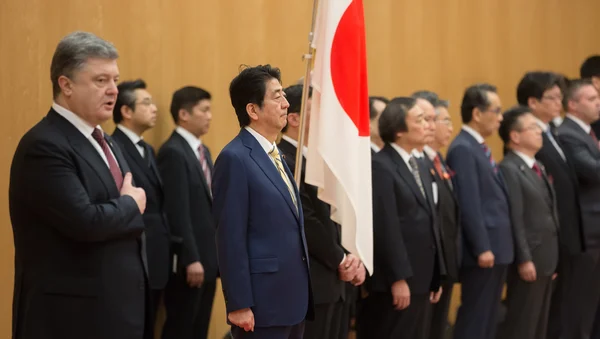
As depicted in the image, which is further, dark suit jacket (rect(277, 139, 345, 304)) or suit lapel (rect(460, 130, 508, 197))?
suit lapel (rect(460, 130, 508, 197))

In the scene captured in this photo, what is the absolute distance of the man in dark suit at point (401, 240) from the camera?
4.96 metres

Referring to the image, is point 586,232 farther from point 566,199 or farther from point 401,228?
point 401,228

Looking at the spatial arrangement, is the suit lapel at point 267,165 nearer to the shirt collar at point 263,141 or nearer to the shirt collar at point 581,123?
the shirt collar at point 263,141

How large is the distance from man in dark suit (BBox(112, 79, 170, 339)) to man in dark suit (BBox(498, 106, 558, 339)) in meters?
2.24

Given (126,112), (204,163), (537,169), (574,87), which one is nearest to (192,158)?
(204,163)

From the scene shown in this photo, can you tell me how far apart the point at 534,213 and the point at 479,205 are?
19.3 inches

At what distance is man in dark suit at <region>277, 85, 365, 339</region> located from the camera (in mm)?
4324

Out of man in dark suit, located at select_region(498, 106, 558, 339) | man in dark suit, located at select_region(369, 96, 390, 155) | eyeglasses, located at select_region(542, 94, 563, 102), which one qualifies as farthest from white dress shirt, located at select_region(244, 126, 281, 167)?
eyeglasses, located at select_region(542, 94, 563, 102)

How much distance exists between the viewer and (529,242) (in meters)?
5.93

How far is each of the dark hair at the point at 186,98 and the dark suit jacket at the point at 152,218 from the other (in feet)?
1.49

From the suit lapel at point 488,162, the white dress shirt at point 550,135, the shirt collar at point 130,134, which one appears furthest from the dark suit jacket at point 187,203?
the white dress shirt at point 550,135

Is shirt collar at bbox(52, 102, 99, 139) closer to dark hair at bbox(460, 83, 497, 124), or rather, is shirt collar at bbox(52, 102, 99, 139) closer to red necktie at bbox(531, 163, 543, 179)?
dark hair at bbox(460, 83, 497, 124)

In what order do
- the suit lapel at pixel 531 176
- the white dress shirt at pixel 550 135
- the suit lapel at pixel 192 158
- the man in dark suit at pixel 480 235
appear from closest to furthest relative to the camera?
the suit lapel at pixel 192 158
the man in dark suit at pixel 480 235
the suit lapel at pixel 531 176
the white dress shirt at pixel 550 135

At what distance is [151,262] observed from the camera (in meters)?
5.22
